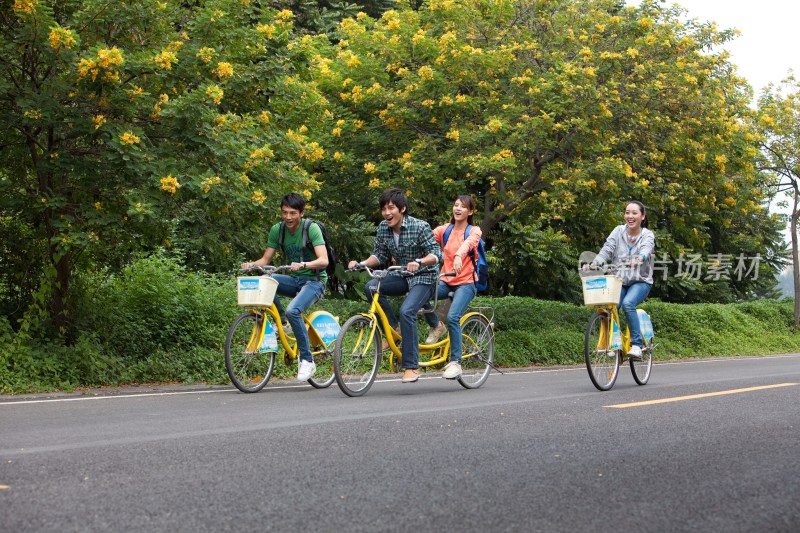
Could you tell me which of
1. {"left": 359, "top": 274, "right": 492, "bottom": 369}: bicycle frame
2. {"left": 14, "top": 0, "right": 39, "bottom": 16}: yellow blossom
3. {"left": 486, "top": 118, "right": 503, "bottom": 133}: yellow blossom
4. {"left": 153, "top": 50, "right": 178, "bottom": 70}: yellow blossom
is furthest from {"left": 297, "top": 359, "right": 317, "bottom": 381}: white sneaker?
{"left": 486, "top": 118, "right": 503, "bottom": 133}: yellow blossom

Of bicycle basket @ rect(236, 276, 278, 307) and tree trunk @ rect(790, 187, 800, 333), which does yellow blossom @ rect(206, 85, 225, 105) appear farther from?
tree trunk @ rect(790, 187, 800, 333)

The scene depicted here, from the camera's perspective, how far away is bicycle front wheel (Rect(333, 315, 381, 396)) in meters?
9.52

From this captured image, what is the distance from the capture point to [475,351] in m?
11.0

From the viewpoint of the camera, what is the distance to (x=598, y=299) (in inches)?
419

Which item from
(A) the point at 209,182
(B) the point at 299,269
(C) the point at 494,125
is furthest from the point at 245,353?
(C) the point at 494,125

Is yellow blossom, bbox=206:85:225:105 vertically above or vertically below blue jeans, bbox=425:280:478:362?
above

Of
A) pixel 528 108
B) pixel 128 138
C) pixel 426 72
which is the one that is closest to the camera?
pixel 128 138

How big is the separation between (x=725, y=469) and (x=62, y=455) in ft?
12.4

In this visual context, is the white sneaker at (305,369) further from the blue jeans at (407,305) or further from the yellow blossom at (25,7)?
the yellow blossom at (25,7)

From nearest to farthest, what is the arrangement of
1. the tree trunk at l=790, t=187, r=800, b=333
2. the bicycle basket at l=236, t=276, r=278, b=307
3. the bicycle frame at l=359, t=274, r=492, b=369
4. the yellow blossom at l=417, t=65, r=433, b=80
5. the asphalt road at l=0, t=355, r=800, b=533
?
1. the asphalt road at l=0, t=355, r=800, b=533
2. the bicycle basket at l=236, t=276, r=278, b=307
3. the bicycle frame at l=359, t=274, r=492, b=369
4. the yellow blossom at l=417, t=65, r=433, b=80
5. the tree trunk at l=790, t=187, r=800, b=333

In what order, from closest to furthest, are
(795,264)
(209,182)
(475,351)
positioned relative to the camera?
(209,182), (475,351), (795,264)

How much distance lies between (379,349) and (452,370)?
85 cm

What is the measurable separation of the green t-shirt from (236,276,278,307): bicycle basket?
21.9 inches

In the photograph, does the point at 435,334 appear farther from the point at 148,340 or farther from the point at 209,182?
the point at 148,340
